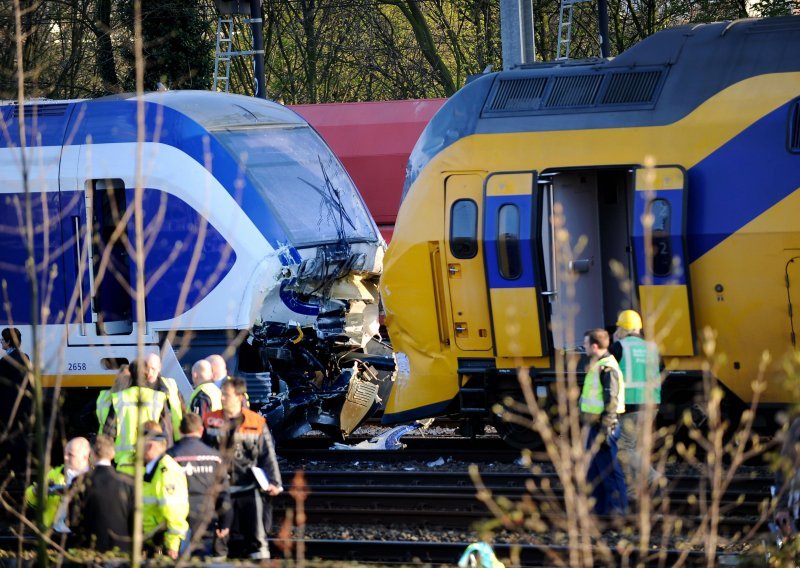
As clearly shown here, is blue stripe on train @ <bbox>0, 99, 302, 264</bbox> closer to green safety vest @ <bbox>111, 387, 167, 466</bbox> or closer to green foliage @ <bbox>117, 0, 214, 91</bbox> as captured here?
green safety vest @ <bbox>111, 387, 167, 466</bbox>

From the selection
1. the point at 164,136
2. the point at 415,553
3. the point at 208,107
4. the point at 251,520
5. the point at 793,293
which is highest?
the point at 208,107

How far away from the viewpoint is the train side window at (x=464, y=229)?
12094 mm

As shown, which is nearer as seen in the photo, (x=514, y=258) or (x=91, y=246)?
(x=514, y=258)

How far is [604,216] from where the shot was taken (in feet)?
42.5

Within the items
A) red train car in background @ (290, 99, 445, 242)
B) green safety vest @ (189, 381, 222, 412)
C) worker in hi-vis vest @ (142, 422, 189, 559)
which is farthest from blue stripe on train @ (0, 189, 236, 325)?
red train car in background @ (290, 99, 445, 242)

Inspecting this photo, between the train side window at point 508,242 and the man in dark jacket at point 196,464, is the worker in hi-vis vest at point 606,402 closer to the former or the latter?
the train side window at point 508,242

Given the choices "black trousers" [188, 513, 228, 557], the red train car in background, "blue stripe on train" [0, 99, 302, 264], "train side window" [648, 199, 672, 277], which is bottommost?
"black trousers" [188, 513, 228, 557]

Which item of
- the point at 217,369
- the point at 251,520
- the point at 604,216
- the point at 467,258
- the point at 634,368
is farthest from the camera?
the point at 604,216

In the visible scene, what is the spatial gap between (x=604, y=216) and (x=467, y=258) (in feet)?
5.62

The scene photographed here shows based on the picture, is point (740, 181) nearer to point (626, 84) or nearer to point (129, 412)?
point (626, 84)

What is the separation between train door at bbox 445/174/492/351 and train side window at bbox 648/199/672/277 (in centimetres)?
166

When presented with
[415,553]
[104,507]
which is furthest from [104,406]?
[415,553]

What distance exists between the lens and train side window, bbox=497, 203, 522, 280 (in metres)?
11.8

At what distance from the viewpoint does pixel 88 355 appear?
12.9m
